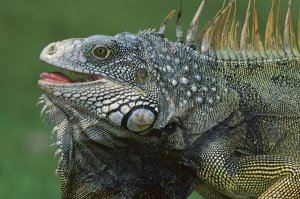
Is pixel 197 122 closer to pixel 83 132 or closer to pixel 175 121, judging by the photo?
pixel 175 121

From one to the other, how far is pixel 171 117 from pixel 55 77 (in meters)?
0.72

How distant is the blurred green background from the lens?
45.4ft

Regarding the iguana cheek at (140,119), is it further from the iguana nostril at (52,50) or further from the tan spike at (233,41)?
the tan spike at (233,41)

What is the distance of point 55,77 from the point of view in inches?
210

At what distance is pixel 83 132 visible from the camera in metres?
5.34

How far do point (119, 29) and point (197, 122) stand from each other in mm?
12509

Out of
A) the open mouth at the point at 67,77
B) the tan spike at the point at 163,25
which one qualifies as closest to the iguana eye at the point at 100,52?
the open mouth at the point at 67,77

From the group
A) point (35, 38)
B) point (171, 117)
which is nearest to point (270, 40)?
point (171, 117)

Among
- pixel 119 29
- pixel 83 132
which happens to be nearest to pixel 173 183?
pixel 83 132

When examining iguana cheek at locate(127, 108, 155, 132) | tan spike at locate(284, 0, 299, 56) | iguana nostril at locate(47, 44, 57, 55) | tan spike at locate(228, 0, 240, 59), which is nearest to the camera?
iguana cheek at locate(127, 108, 155, 132)

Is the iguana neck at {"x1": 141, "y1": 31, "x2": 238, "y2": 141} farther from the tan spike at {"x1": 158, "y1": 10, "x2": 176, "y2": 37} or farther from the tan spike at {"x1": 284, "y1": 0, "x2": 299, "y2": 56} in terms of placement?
the tan spike at {"x1": 284, "y1": 0, "x2": 299, "y2": 56}

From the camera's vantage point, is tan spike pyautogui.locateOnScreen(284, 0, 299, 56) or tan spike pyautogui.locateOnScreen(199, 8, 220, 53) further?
tan spike pyautogui.locateOnScreen(284, 0, 299, 56)

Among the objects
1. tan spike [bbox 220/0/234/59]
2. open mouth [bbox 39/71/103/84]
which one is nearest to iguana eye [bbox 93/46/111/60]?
open mouth [bbox 39/71/103/84]

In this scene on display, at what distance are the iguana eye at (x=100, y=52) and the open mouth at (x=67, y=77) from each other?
0.12 m
